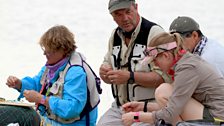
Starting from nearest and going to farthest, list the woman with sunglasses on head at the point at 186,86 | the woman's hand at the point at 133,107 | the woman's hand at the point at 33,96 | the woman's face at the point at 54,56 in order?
the woman with sunglasses on head at the point at 186,86 < the woman's hand at the point at 133,107 < the woman's hand at the point at 33,96 < the woman's face at the point at 54,56

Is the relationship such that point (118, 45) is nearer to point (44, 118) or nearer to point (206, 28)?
point (44, 118)

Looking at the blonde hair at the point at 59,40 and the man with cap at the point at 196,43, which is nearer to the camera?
the man with cap at the point at 196,43

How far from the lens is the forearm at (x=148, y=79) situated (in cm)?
328

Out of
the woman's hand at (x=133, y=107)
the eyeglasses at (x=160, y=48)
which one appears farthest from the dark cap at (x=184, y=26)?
the woman's hand at (x=133, y=107)

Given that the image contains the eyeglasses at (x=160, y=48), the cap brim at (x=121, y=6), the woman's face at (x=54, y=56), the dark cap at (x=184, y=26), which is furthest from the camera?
the woman's face at (x=54, y=56)

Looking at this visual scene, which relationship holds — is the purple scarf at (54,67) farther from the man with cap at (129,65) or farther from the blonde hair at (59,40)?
the man with cap at (129,65)

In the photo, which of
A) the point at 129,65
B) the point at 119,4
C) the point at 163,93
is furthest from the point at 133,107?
the point at 119,4

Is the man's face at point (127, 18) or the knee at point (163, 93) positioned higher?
the man's face at point (127, 18)

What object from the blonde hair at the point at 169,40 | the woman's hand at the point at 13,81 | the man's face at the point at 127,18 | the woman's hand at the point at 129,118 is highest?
the man's face at the point at 127,18

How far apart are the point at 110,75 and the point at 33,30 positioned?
581 cm

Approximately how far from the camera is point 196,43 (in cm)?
333

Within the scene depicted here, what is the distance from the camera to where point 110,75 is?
3.32 meters

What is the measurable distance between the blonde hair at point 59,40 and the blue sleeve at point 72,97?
166mm

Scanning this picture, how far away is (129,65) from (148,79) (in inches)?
8.4
